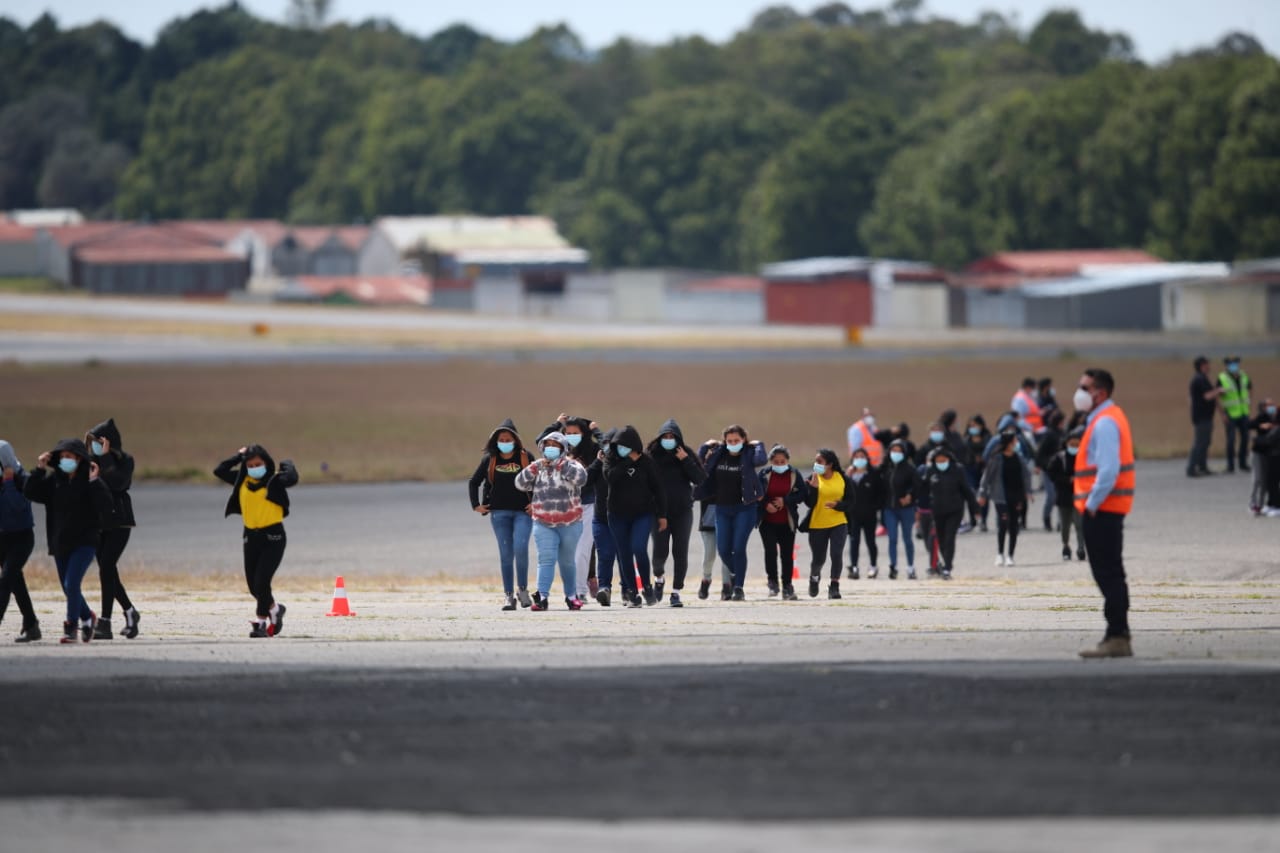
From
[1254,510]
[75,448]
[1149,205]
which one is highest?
[1149,205]

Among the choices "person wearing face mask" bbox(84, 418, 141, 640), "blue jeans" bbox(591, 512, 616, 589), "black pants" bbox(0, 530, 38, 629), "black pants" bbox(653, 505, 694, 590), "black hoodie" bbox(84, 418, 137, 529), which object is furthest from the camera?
"blue jeans" bbox(591, 512, 616, 589)

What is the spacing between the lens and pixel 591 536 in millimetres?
20297

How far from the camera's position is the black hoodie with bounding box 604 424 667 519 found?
19.0 meters

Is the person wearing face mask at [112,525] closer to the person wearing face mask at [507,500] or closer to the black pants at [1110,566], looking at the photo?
the person wearing face mask at [507,500]

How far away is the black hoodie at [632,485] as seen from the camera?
62.5 feet

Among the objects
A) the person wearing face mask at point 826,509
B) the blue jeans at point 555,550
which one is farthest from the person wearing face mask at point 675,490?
the person wearing face mask at point 826,509

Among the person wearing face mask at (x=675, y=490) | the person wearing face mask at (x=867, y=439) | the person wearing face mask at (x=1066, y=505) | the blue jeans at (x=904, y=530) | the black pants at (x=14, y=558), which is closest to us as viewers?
the black pants at (x=14, y=558)

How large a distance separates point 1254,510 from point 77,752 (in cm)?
2243

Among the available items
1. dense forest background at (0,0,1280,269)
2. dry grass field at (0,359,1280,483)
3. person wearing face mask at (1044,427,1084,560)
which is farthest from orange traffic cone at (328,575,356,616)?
dense forest background at (0,0,1280,269)

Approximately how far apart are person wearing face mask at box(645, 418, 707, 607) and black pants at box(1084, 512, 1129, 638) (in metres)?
6.26

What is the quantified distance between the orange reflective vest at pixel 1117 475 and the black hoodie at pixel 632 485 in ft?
18.9

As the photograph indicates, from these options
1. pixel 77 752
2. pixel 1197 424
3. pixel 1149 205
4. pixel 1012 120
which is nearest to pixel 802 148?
pixel 1012 120

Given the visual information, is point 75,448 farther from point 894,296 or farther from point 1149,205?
point 1149,205

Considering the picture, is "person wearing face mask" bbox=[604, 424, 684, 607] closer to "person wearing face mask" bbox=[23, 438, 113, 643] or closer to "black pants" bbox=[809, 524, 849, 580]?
"black pants" bbox=[809, 524, 849, 580]
